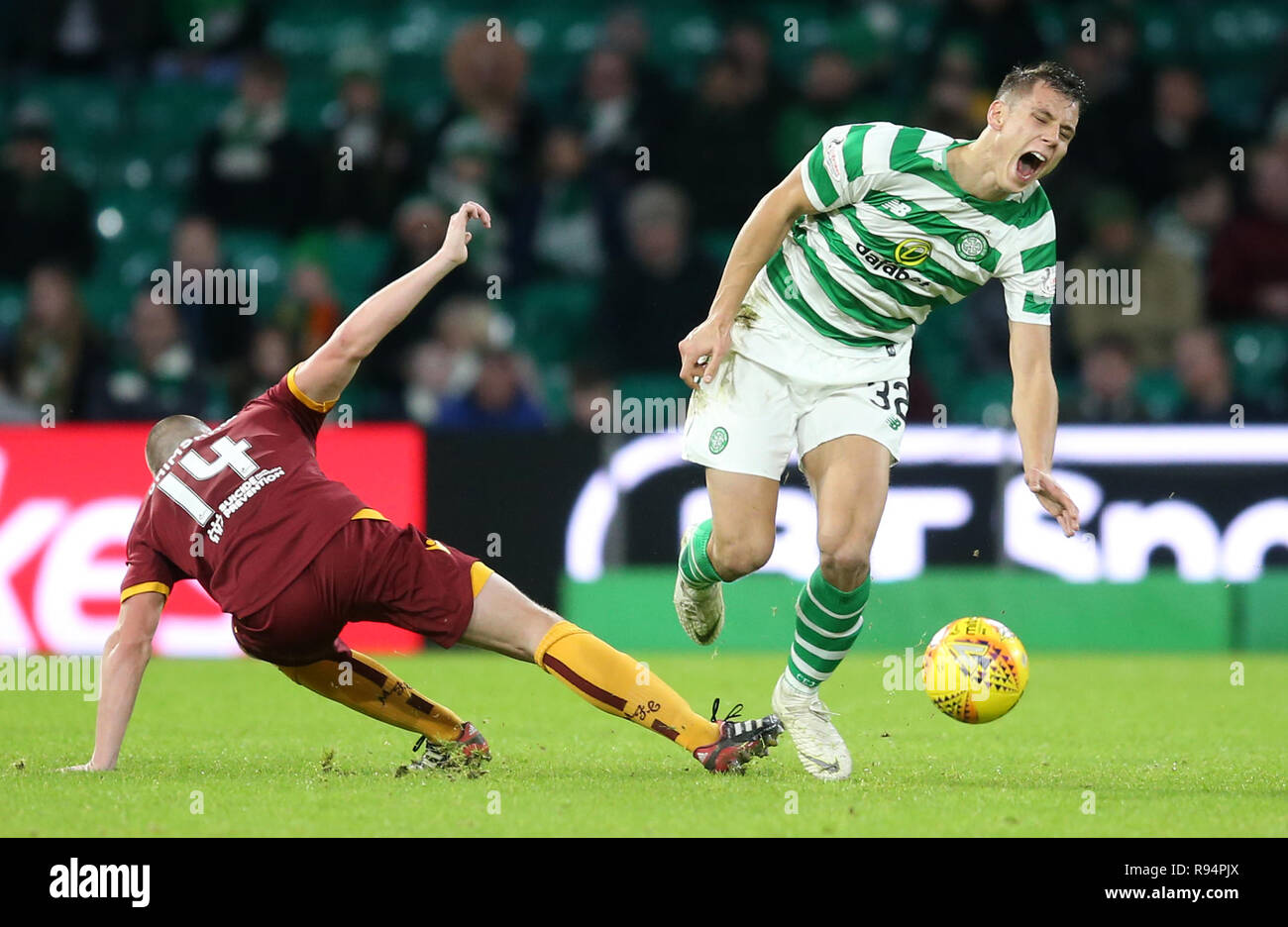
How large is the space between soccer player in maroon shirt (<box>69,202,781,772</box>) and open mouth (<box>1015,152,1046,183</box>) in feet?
5.24

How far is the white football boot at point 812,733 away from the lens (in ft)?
18.1

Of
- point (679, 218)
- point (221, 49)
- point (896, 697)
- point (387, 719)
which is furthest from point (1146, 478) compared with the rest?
point (221, 49)

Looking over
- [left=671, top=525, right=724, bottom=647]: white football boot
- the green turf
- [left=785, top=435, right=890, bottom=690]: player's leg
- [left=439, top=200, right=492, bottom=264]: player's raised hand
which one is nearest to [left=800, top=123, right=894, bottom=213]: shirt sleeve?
[left=785, top=435, right=890, bottom=690]: player's leg

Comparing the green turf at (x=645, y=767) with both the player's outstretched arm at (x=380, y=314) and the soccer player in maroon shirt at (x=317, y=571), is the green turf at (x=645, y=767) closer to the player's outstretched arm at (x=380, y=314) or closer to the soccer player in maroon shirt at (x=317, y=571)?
the soccer player in maroon shirt at (x=317, y=571)

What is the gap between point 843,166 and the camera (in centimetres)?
560

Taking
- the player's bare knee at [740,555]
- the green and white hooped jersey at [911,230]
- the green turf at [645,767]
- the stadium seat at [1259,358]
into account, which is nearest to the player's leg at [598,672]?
the green turf at [645,767]

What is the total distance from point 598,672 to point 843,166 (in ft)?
5.70

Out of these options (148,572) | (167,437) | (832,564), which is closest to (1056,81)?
(832,564)

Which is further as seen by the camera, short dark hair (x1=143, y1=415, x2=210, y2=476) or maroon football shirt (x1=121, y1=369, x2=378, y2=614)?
short dark hair (x1=143, y1=415, x2=210, y2=476)

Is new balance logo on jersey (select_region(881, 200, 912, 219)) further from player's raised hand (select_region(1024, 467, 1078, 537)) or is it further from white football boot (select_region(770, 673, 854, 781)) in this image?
white football boot (select_region(770, 673, 854, 781))

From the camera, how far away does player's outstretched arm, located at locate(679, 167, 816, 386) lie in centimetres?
561

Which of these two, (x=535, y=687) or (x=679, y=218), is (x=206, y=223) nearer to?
(x=679, y=218)

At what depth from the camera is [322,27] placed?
46.4ft

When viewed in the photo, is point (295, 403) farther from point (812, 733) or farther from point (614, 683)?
point (812, 733)
